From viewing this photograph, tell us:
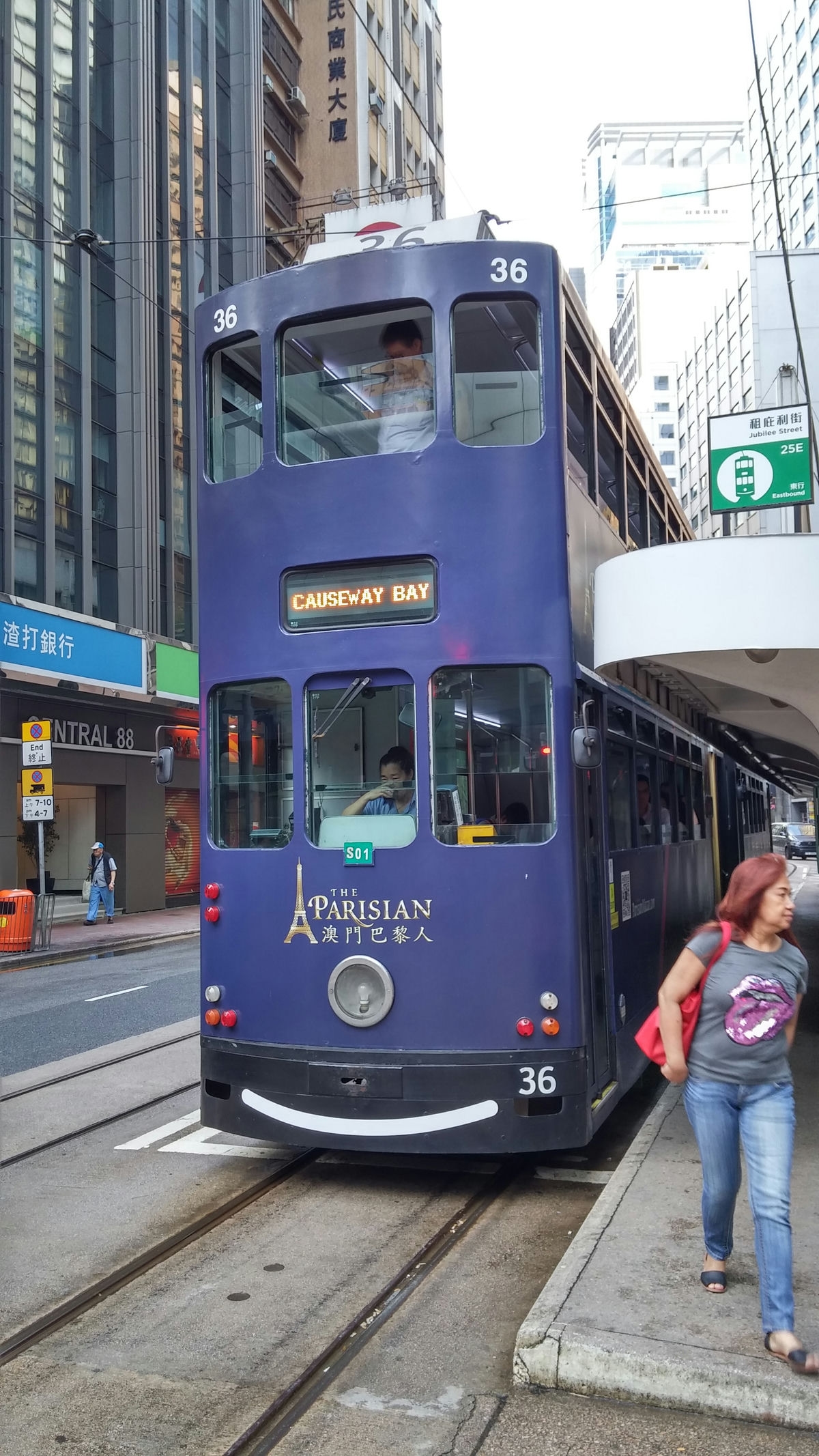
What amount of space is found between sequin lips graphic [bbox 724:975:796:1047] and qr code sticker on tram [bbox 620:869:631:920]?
10.2 feet

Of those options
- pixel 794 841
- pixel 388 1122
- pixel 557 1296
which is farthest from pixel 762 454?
pixel 794 841

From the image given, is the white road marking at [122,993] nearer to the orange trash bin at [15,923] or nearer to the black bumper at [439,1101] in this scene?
the orange trash bin at [15,923]

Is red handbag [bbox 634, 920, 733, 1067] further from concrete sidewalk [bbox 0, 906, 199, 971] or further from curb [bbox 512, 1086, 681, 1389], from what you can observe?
concrete sidewalk [bbox 0, 906, 199, 971]

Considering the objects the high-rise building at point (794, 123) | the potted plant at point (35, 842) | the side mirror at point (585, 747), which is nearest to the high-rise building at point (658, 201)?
the high-rise building at point (794, 123)

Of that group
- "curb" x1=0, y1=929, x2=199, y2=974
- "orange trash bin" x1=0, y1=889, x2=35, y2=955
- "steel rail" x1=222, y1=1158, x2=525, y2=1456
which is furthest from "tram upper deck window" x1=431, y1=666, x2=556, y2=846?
"orange trash bin" x1=0, y1=889, x2=35, y2=955

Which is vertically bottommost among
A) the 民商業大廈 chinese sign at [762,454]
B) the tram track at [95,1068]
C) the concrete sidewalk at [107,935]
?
the tram track at [95,1068]

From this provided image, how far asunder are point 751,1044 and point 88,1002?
11004mm

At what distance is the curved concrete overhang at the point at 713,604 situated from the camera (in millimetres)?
6277

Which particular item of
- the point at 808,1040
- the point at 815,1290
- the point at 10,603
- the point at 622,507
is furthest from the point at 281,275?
the point at 10,603

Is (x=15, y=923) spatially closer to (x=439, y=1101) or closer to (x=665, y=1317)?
(x=439, y=1101)

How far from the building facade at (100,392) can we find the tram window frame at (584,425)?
53.1 ft

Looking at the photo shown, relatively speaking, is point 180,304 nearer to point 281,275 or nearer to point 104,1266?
point 281,275

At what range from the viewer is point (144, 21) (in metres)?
29.8

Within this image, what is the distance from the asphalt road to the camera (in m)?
11.1
